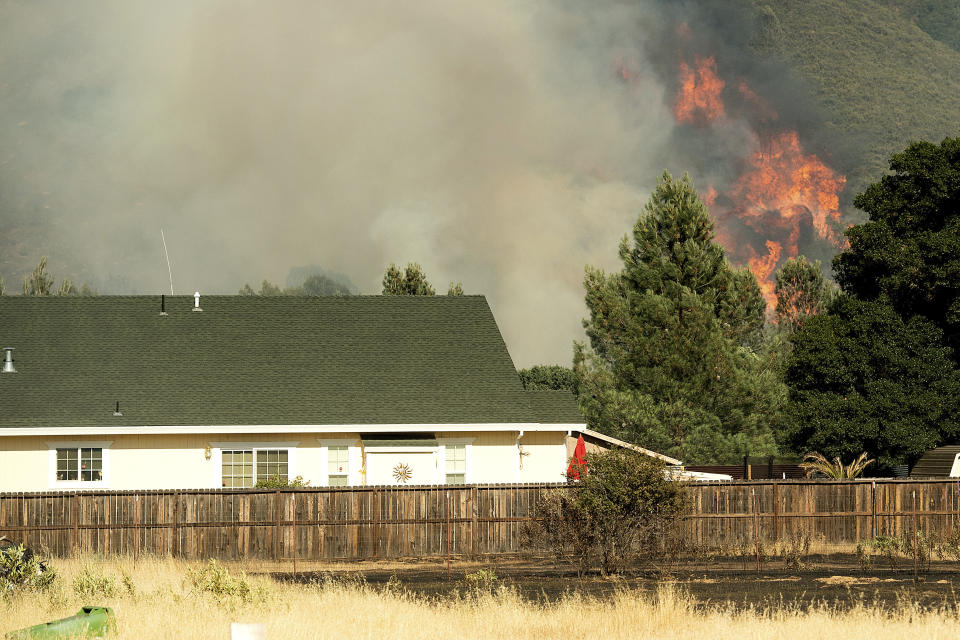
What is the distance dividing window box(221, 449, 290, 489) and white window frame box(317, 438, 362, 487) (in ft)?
3.09

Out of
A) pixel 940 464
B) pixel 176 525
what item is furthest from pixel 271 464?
pixel 940 464

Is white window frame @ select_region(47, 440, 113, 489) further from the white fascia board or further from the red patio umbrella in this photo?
the red patio umbrella

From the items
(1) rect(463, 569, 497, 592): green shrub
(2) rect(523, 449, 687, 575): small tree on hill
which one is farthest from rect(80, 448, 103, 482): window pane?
(2) rect(523, 449, 687, 575): small tree on hill

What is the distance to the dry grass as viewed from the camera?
1708 cm

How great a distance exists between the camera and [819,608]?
19500 millimetres

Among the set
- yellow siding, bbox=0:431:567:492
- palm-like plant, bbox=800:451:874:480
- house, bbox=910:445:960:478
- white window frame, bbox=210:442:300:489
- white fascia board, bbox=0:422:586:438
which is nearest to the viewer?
white fascia board, bbox=0:422:586:438

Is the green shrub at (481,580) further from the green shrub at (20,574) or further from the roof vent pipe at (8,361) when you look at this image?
the roof vent pipe at (8,361)

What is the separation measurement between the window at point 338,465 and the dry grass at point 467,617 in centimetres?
1199

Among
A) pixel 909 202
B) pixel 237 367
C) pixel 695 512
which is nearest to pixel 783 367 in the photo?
pixel 909 202

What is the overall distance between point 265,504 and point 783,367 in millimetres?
24259

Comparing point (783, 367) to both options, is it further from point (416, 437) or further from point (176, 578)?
point (176, 578)

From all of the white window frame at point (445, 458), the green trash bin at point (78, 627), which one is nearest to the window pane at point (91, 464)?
the white window frame at point (445, 458)

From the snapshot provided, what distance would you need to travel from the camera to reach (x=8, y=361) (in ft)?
119

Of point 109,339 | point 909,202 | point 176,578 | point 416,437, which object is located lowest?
A: point 176,578
